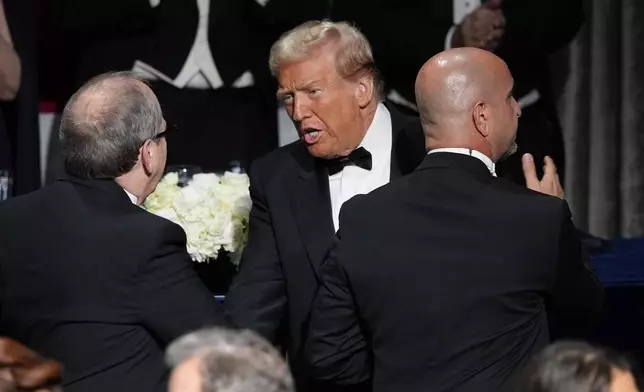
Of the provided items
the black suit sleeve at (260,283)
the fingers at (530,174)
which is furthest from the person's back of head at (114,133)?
the fingers at (530,174)

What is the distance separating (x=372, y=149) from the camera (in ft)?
9.86

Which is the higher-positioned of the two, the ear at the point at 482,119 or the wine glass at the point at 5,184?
the ear at the point at 482,119

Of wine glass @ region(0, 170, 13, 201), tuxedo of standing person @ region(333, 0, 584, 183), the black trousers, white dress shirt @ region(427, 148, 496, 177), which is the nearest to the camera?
white dress shirt @ region(427, 148, 496, 177)

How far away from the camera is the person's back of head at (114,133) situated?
260 cm

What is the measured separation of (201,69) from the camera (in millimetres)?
4676

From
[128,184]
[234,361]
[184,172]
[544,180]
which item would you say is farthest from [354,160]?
[234,361]

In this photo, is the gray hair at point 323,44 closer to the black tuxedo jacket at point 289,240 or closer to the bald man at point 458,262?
the black tuxedo jacket at point 289,240

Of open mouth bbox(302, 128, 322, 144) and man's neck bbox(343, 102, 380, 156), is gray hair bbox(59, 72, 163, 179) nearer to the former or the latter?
open mouth bbox(302, 128, 322, 144)

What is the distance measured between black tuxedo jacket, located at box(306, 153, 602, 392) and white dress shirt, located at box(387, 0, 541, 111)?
7.10 feet

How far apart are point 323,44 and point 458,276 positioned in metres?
0.83

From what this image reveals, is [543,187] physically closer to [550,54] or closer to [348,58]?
[348,58]

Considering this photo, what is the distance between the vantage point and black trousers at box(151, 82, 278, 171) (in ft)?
15.3

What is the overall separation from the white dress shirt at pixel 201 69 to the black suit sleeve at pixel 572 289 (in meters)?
2.44

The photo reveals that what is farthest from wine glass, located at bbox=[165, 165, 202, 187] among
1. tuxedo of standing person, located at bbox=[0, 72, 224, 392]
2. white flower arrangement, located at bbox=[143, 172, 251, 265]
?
tuxedo of standing person, located at bbox=[0, 72, 224, 392]
